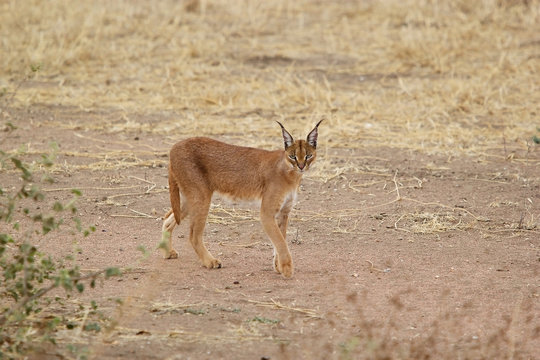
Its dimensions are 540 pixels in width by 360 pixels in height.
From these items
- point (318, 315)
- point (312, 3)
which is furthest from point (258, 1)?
point (318, 315)

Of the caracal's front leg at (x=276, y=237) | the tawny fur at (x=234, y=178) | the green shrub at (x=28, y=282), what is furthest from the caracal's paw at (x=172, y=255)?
the green shrub at (x=28, y=282)

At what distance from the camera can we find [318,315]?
210 inches

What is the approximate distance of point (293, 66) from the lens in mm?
13562

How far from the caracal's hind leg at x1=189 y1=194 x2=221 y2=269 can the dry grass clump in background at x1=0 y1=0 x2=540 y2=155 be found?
356 cm

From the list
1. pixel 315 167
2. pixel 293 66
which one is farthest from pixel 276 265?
pixel 293 66

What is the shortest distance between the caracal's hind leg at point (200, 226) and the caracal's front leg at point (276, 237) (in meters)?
0.42

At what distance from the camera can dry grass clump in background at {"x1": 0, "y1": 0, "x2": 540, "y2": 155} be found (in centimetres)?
1067

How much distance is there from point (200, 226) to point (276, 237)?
0.57m

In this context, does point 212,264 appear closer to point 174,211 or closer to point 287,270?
point 174,211

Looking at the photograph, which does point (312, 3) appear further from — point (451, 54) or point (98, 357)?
point (98, 357)

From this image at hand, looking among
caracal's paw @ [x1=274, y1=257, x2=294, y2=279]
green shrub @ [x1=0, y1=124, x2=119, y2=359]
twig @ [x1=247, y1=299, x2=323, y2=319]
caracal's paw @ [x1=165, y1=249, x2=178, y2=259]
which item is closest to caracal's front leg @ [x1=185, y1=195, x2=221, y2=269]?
caracal's paw @ [x1=165, y1=249, x2=178, y2=259]

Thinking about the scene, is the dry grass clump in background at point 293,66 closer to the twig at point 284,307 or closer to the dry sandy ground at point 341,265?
the dry sandy ground at point 341,265

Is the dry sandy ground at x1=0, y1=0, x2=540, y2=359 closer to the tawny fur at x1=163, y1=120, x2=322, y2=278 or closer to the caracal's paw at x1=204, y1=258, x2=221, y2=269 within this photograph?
the caracal's paw at x1=204, y1=258, x2=221, y2=269

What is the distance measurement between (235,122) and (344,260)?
443 cm
